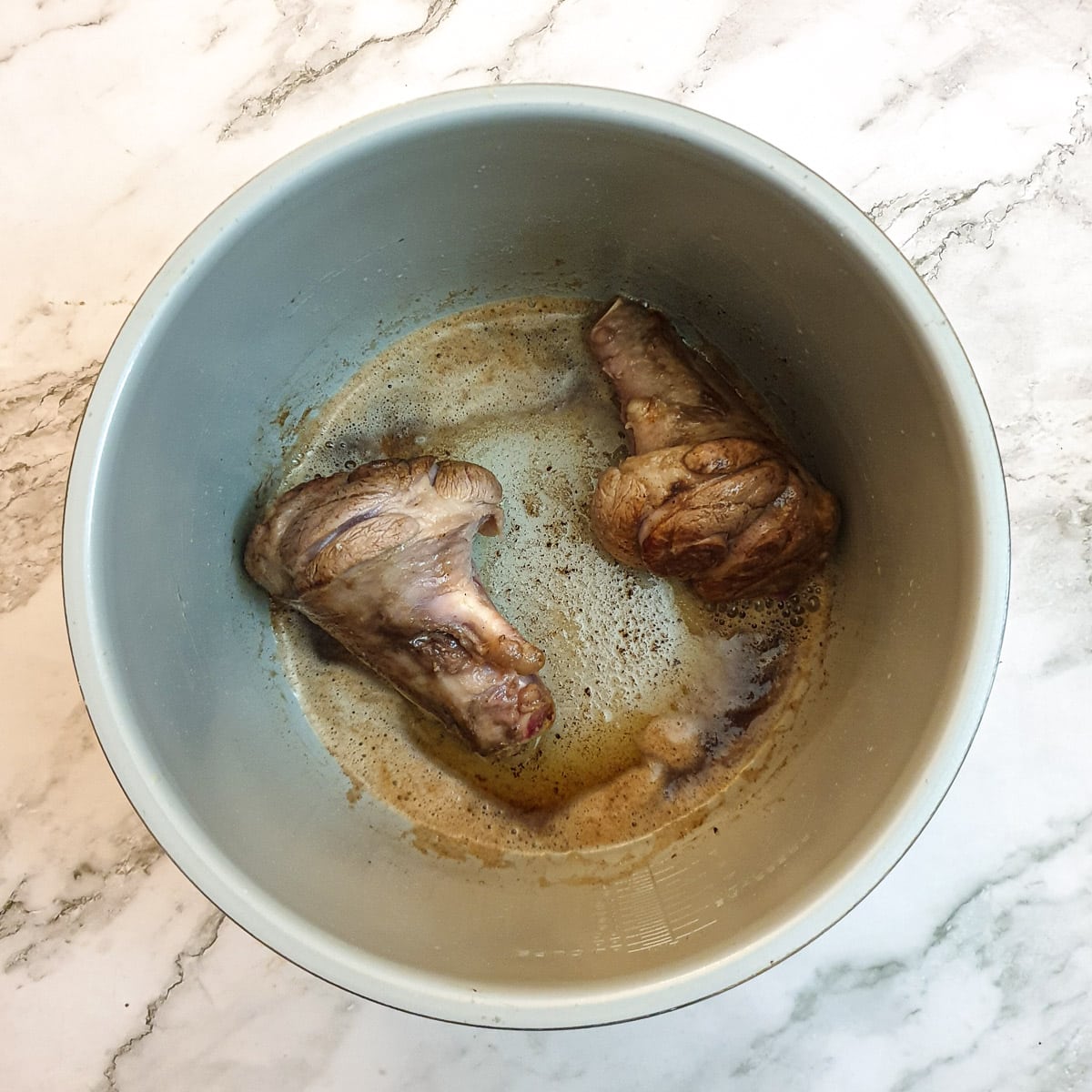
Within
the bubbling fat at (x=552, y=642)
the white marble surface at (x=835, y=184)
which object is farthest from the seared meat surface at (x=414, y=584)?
the white marble surface at (x=835, y=184)

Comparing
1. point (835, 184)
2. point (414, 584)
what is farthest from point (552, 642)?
point (835, 184)

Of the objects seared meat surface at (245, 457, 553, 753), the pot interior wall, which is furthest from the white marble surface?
seared meat surface at (245, 457, 553, 753)

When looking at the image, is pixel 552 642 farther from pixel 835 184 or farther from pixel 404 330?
pixel 835 184

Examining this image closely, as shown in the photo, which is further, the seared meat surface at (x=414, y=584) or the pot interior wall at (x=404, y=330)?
the seared meat surface at (x=414, y=584)

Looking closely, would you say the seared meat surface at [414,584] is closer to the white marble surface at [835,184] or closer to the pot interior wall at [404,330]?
the pot interior wall at [404,330]

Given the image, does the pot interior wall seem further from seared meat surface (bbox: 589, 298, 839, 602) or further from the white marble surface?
the white marble surface

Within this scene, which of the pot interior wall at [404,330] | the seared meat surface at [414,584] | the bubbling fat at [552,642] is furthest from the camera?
the bubbling fat at [552,642]
